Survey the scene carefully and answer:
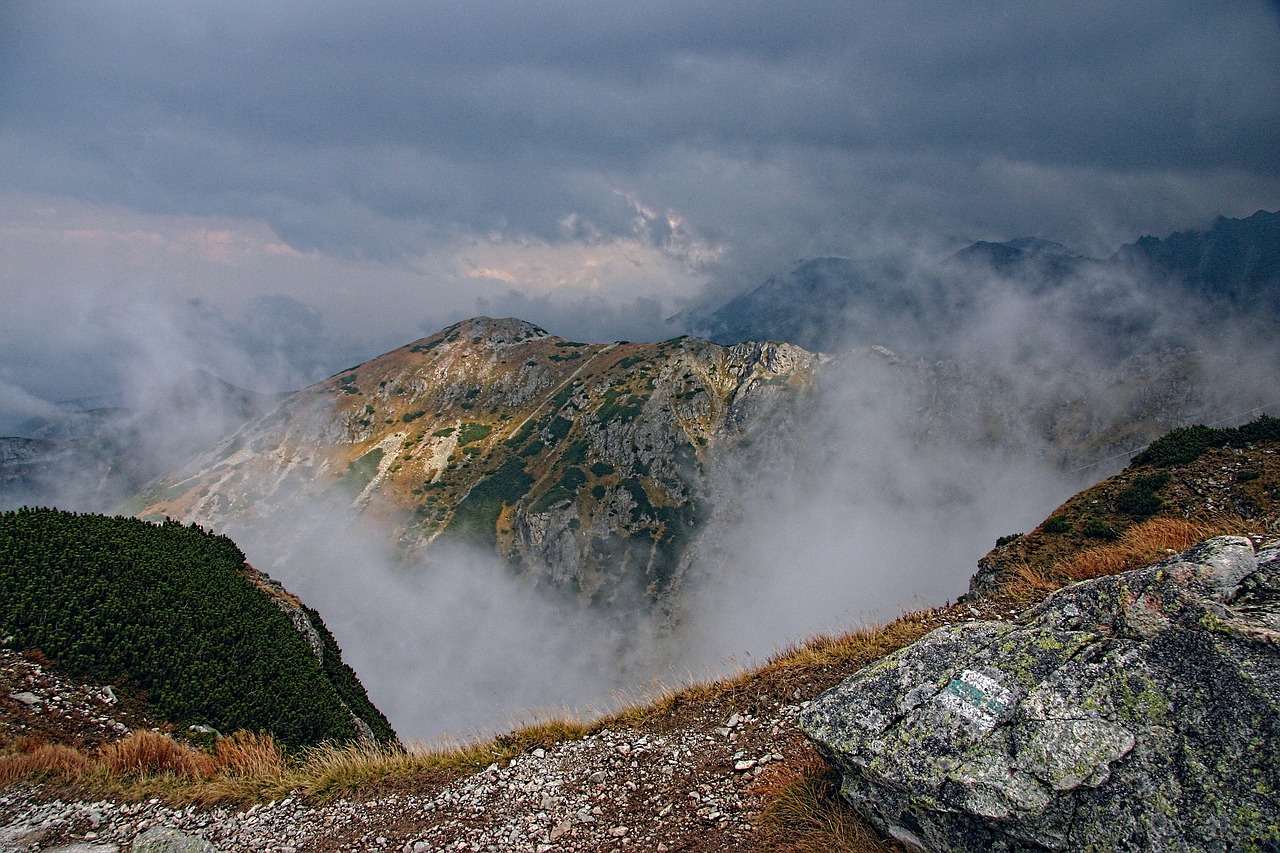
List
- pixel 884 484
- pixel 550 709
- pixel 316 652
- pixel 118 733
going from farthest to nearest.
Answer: pixel 884 484 < pixel 316 652 < pixel 118 733 < pixel 550 709

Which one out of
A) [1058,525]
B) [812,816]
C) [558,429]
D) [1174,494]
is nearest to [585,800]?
[812,816]

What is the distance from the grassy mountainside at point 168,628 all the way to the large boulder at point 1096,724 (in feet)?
51.9

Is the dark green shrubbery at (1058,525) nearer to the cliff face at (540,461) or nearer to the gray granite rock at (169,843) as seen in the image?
the gray granite rock at (169,843)

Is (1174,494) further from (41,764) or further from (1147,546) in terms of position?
(41,764)

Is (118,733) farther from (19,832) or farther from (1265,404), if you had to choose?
(1265,404)

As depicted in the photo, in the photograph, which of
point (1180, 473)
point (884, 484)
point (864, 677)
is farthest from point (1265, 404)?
point (864, 677)

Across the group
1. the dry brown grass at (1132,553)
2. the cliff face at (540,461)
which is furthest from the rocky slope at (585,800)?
the cliff face at (540,461)

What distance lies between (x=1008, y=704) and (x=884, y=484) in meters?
177

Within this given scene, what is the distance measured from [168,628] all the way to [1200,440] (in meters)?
37.5

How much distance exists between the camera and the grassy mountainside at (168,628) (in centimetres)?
1489

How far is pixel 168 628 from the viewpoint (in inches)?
650

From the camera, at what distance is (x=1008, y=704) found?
19.0ft

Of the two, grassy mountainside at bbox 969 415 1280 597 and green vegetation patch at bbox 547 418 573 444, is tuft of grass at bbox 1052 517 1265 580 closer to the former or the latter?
grassy mountainside at bbox 969 415 1280 597

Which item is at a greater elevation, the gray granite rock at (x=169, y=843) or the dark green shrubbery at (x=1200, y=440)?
the gray granite rock at (x=169, y=843)
